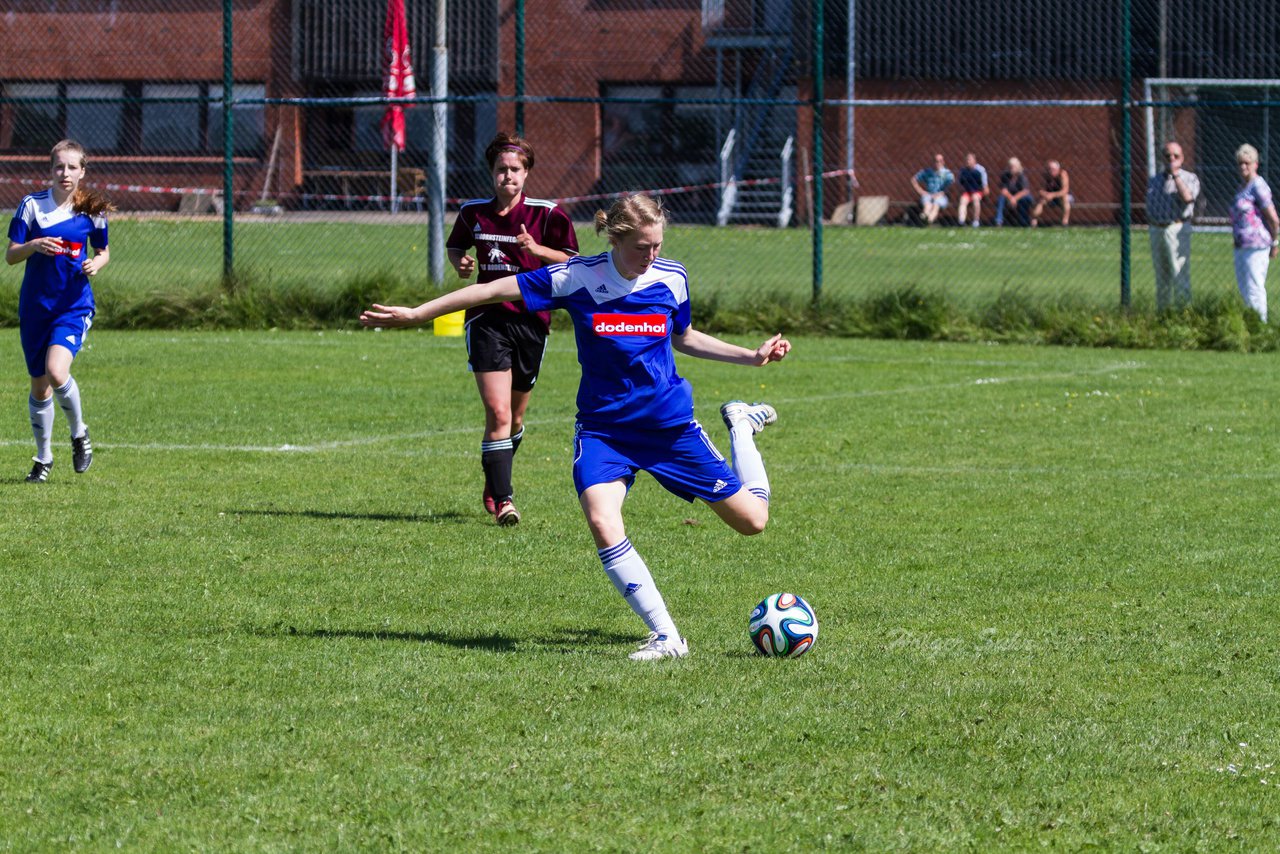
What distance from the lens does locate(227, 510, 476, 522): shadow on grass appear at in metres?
9.14

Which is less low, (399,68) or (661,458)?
(399,68)

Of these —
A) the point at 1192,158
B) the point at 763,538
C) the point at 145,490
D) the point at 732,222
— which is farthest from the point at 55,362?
the point at 1192,158

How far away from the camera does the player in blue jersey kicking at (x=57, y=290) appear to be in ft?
33.7

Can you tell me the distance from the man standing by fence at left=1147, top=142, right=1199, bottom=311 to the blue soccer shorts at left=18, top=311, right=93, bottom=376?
1166 centimetres

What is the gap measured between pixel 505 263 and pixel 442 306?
3241 millimetres

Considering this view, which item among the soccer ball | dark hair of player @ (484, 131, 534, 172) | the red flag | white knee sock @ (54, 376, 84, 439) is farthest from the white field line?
the red flag

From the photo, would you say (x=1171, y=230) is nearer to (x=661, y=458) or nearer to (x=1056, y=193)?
(x=661, y=458)

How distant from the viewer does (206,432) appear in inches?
476

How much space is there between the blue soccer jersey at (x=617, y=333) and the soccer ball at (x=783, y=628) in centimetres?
80

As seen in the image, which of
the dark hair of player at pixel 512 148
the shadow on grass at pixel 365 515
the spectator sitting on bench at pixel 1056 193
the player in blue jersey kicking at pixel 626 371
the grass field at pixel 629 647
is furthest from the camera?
the spectator sitting on bench at pixel 1056 193

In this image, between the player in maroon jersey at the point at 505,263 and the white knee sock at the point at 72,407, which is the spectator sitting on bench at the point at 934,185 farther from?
the white knee sock at the point at 72,407

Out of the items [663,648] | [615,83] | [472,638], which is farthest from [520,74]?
[615,83]

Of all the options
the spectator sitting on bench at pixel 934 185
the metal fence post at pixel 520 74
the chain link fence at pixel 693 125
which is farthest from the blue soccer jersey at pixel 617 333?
the spectator sitting on bench at pixel 934 185

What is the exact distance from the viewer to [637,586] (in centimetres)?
641
